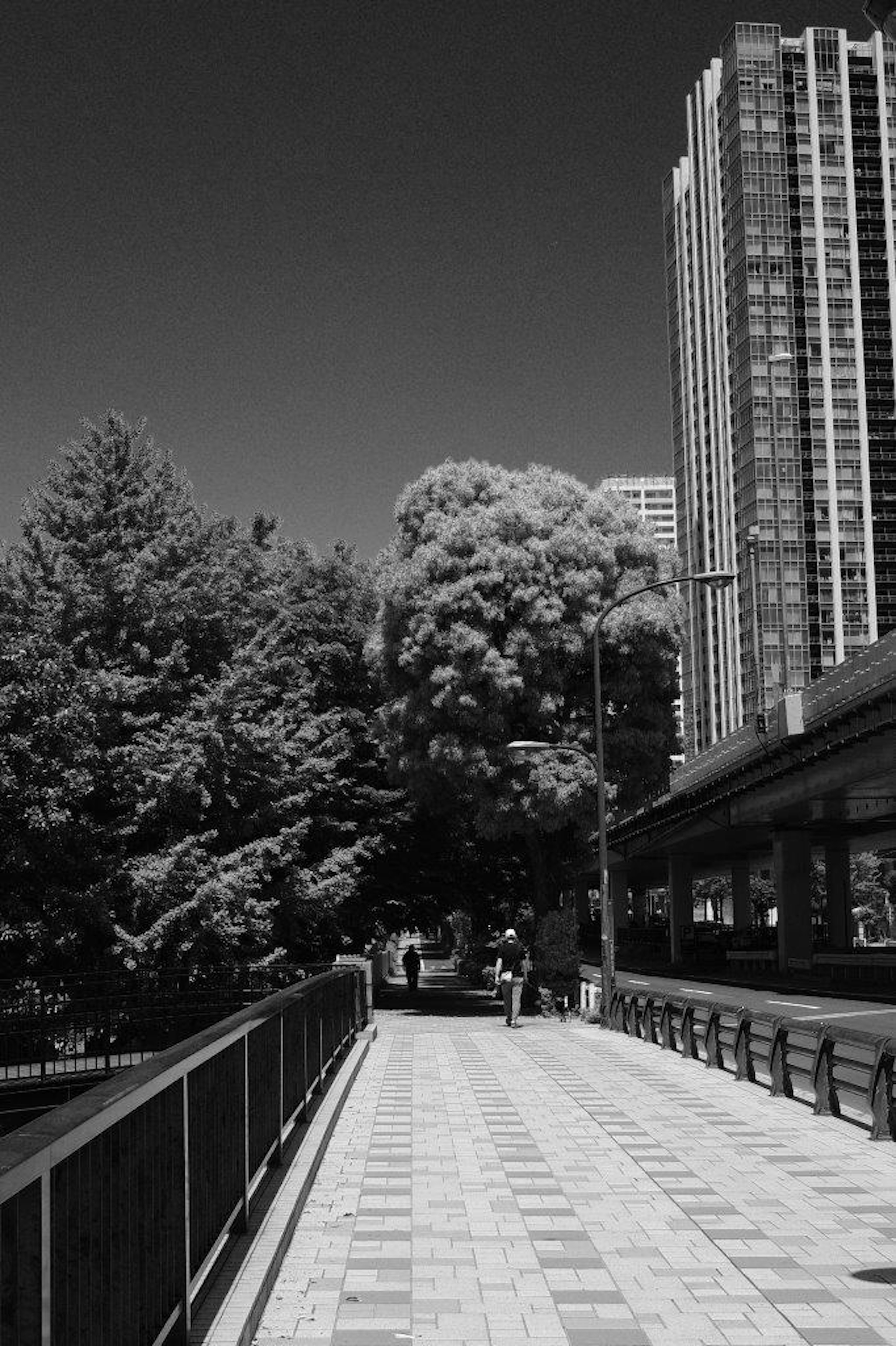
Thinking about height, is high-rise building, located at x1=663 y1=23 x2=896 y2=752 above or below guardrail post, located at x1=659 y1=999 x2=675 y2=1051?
above

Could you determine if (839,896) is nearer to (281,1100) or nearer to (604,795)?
(604,795)

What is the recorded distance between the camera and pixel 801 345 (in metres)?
128

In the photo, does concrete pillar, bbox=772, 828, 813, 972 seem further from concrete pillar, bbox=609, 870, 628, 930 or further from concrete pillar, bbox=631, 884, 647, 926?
concrete pillar, bbox=631, 884, 647, 926

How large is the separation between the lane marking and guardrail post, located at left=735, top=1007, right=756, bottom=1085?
14488 millimetres

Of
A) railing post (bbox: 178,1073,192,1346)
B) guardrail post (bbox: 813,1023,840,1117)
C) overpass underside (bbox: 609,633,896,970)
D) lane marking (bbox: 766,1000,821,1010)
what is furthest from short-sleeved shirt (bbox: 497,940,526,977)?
railing post (bbox: 178,1073,192,1346)

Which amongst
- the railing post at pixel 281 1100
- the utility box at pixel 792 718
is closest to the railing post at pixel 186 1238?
the railing post at pixel 281 1100

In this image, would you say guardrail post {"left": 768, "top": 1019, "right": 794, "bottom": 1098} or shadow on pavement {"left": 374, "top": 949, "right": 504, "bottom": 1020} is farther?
shadow on pavement {"left": 374, "top": 949, "right": 504, "bottom": 1020}

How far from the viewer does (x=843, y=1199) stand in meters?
9.27

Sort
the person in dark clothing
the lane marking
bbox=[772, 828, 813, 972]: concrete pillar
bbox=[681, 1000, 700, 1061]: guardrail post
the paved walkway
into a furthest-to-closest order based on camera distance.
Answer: bbox=[772, 828, 813, 972]: concrete pillar → the person in dark clothing → the lane marking → bbox=[681, 1000, 700, 1061]: guardrail post → the paved walkway

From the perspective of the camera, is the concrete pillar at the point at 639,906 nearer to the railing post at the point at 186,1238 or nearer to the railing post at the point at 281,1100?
the railing post at the point at 281,1100

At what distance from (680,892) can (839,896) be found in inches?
388

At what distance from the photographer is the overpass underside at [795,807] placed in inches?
1399

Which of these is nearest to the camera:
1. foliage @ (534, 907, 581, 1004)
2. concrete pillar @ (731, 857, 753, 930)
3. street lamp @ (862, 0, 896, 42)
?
street lamp @ (862, 0, 896, 42)

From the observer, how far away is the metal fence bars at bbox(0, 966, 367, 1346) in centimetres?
331
